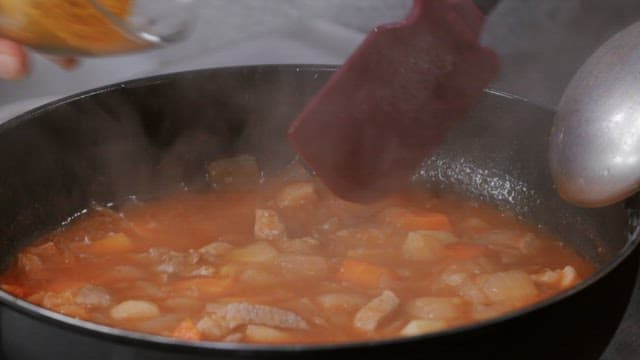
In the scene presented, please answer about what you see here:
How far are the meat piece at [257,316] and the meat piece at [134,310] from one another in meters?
0.13

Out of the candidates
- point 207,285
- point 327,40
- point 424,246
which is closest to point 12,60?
point 207,285

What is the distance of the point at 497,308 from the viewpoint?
1.58 metres

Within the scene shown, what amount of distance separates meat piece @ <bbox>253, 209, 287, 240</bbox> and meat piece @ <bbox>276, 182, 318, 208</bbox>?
3.3 inches

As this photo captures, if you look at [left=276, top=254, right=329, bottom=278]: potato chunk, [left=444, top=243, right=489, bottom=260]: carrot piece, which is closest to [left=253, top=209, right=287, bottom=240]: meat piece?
[left=276, top=254, right=329, bottom=278]: potato chunk

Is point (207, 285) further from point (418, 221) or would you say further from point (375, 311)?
point (418, 221)

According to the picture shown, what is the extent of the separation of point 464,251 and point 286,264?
37 cm

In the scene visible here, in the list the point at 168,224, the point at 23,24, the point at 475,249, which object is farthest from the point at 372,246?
the point at 23,24

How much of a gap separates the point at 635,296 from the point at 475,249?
35cm

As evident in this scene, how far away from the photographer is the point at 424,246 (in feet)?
5.91

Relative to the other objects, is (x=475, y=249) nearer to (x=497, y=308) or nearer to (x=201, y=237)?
(x=497, y=308)

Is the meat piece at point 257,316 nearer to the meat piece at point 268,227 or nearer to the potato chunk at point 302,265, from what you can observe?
the potato chunk at point 302,265

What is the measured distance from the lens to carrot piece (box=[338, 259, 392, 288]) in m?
1.69

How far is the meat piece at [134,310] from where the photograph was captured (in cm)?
154

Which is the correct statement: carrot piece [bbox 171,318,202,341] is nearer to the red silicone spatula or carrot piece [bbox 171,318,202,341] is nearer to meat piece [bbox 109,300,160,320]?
meat piece [bbox 109,300,160,320]
